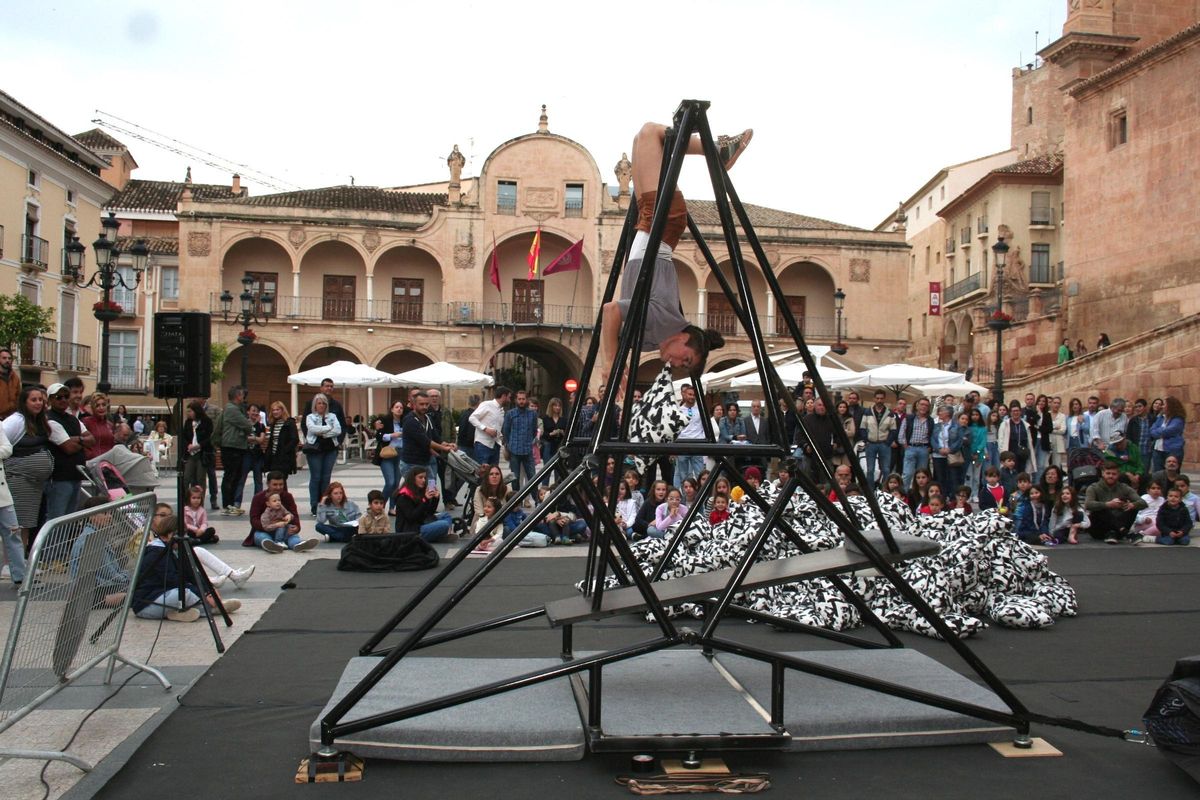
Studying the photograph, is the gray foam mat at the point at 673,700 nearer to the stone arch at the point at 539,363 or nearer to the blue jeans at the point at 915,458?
the blue jeans at the point at 915,458

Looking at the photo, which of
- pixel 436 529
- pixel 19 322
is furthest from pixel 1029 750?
pixel 19 322

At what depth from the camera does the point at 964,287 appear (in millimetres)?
47250

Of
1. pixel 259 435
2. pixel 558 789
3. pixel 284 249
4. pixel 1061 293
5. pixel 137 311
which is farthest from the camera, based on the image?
pixel 137 311

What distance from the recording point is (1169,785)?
143 inches

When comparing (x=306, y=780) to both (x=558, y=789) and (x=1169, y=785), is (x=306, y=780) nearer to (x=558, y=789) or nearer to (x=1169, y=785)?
(x=558, y=789)

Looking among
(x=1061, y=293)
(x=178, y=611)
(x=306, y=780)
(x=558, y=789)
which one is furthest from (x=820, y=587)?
(x=1061, y=293)

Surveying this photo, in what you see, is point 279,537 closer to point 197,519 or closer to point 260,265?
point 197,519

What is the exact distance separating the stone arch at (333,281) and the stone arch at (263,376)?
220 cm

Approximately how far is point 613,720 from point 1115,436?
12.1 m

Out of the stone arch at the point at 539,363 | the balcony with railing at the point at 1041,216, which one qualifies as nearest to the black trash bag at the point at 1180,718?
the stone arch at the point at 539,363

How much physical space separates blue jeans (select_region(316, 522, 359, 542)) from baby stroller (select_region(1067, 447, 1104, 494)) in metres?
8.07

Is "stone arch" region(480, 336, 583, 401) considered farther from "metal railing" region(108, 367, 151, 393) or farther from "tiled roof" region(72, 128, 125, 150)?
"tiled roof" region(72, 128, 125, 150)

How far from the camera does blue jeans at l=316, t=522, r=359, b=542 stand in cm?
1043

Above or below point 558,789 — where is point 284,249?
above
